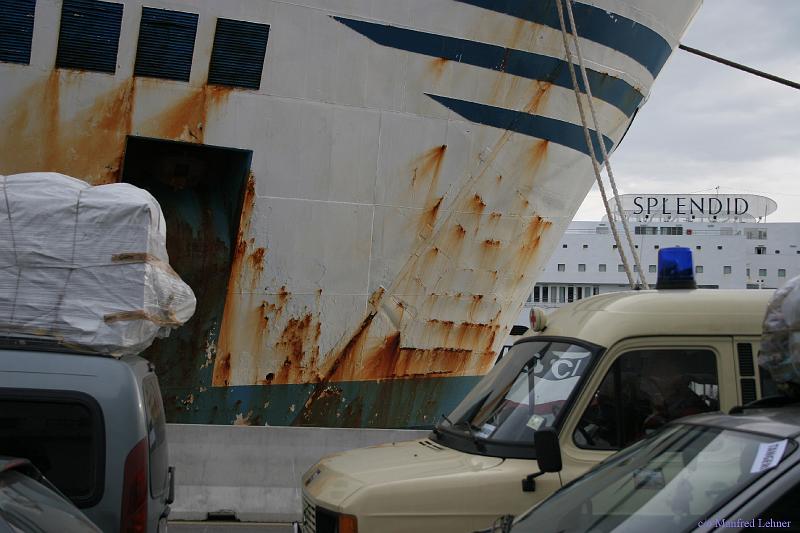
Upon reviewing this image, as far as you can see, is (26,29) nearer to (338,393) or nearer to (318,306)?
(318,306)

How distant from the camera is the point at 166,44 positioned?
26.2ft

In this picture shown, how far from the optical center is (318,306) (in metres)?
8.60

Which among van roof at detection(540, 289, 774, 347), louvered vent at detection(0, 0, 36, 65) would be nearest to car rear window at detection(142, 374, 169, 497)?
van roof at detection(540, 289, 774, 347)

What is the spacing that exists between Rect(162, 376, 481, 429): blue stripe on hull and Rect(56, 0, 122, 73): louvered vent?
120 inches

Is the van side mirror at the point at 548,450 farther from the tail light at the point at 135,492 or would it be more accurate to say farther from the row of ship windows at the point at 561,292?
the row of ship windows at the point at 561,292

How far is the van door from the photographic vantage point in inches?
166

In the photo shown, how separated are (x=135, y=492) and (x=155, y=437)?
0.44 m

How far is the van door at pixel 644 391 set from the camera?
13.8 ft

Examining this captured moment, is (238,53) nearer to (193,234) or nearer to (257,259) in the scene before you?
(193,234)

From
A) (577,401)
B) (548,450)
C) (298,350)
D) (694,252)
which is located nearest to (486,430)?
(577,401)

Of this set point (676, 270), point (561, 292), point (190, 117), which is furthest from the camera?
point (561, 292)

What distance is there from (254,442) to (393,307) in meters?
1.94

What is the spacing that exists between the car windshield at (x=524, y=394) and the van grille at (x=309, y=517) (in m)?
0.85

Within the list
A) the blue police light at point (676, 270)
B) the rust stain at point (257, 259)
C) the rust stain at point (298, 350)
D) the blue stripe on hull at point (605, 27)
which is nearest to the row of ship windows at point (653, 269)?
the blue stripe on hull at point (605, 27)
